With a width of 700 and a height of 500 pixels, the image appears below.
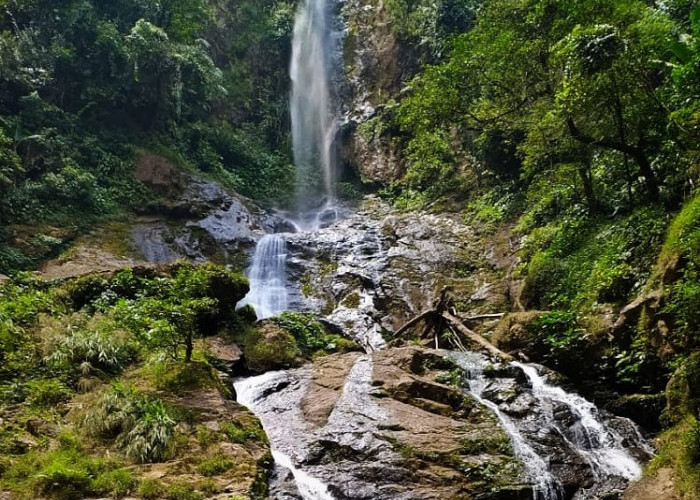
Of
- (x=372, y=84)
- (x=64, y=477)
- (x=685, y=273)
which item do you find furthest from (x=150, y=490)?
(x=372, y=84)

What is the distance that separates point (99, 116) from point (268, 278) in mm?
10850

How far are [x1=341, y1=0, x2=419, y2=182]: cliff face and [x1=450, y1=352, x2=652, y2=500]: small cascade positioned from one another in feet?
55.2

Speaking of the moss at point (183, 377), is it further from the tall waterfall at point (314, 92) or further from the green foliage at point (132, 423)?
the tall waterfall at point (314, 92)

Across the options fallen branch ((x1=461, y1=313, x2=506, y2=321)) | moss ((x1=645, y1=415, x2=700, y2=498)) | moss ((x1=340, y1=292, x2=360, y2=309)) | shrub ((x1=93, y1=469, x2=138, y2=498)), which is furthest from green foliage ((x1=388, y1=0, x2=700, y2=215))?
shrub ((x1=93, y1=469, x2=138, y2=498))

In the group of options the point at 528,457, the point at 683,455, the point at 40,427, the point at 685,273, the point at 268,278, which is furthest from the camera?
the point at 268,278

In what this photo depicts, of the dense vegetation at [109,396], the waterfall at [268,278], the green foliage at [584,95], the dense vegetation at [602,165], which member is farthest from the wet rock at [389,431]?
the waterfall at [268,278]

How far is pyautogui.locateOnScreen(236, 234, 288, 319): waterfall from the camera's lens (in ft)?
54.1

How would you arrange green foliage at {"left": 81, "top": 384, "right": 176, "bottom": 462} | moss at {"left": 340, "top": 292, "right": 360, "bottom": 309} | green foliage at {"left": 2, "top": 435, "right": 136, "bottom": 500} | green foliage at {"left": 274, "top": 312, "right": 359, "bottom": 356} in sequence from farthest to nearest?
moss at {"left": 340, "top": 292, "right": 360, "bottom": 309}, green foliage at {"left": 274, "top": 312, "right": 359, "bottom": 356}, green foliage at {"left": 81, "top": 384, "right": 176, "bottom": 462}, green foliage at {"left": 2, "top": 435, "right": 136, "bottom": 500}

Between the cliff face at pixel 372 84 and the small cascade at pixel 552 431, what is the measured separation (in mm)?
16820

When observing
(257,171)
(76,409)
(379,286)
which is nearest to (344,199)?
(257,171)

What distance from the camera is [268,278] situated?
17.9m

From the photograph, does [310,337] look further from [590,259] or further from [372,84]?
[372,84]

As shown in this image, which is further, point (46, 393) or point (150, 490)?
point (46, 393)

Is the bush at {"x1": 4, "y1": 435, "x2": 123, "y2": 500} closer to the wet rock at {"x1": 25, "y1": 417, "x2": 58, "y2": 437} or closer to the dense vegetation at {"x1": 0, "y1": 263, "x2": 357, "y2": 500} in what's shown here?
the dense vegetation at {"x1": 0, "y1": 263, "x2": 357, "y2": 500}
